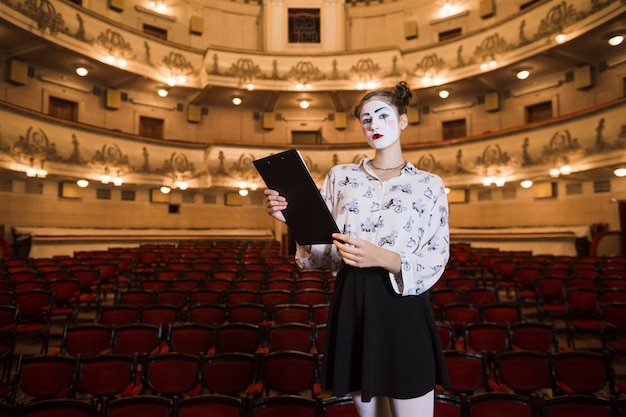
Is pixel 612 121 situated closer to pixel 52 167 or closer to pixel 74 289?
pixel 74 289

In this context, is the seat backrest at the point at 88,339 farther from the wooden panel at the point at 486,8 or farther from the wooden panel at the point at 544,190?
the wooden panel at the point at 486,8

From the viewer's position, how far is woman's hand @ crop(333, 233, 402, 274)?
129 cm

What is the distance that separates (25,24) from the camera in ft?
40.2

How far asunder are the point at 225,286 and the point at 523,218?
12461 mm

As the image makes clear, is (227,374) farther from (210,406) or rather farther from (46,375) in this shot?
(46,375)

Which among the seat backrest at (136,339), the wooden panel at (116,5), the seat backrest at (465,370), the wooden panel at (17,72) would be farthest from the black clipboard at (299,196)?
the wooden panel at (116,5)

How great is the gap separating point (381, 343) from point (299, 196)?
0.59 metres

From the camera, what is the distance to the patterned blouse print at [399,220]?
4.44 ft

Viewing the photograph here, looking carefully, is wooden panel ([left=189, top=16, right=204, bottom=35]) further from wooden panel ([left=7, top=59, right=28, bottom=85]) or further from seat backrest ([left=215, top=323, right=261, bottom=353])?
seat backrest ([left=215, top=323, right=261, bottom=353])

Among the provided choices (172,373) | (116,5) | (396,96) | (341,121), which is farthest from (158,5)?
(396,96)

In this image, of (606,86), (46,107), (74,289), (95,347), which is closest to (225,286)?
(74,289)

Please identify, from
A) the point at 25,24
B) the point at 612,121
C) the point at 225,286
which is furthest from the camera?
the point at 25,24

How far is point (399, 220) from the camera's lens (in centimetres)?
142

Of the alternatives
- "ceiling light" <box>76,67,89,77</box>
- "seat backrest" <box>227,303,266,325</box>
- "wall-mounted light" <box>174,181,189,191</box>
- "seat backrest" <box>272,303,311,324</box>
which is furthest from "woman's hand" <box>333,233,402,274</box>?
"ceiling light" <box>76,67,89,77</box>
